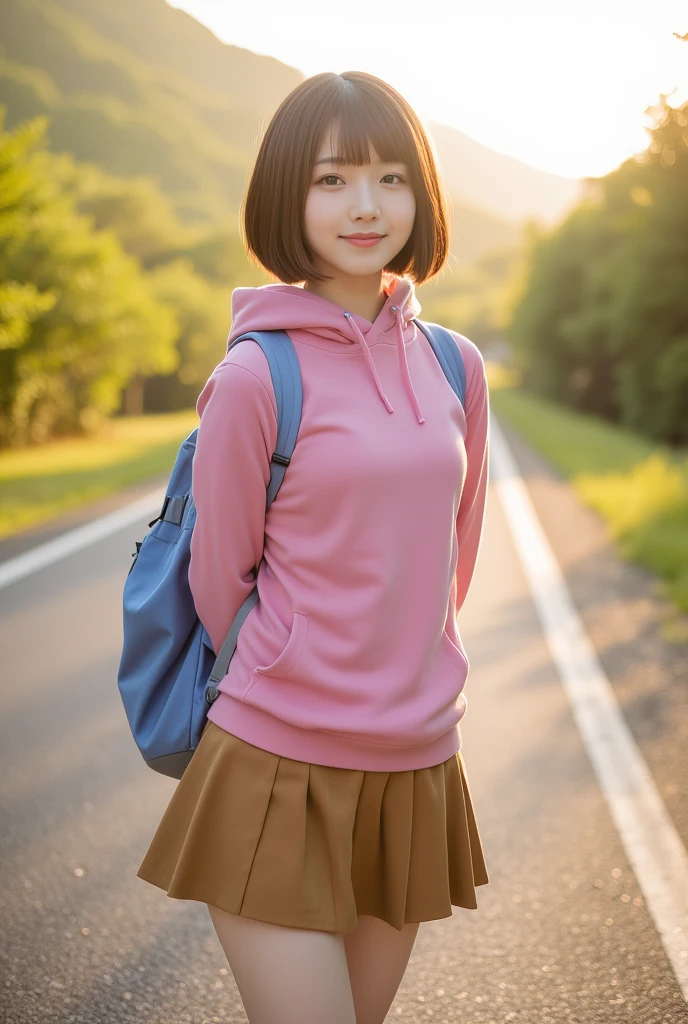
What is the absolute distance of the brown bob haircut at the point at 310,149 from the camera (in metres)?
2.01

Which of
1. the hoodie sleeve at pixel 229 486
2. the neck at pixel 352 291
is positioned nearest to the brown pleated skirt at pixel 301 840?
the hoodie sleeve at pixel 229 486

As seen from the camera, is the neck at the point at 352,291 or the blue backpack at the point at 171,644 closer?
the blue backpack at the point at 171,644

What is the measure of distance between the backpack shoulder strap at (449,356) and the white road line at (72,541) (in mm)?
5106

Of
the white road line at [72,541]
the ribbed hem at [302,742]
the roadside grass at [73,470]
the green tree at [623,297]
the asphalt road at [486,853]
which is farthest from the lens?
the roadside grass at [73,470]

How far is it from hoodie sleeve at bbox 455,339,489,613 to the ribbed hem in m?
0.47

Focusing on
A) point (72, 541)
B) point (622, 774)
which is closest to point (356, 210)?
point (622, 774)

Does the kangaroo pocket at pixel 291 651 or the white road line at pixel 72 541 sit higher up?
the kangaroo pocket at pixel 291 651

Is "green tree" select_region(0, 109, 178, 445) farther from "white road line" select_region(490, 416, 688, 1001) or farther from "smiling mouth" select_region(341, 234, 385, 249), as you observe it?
"smiling mouth" select_region(341, 234, 385, 249)

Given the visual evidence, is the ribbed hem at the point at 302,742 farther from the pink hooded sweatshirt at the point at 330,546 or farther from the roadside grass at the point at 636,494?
the roadside grass at the point at 636,494

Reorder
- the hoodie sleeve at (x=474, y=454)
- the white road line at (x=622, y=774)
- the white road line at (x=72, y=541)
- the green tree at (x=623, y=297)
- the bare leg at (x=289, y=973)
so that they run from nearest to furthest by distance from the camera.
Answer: the bare leg at (x=289, y=973) < the hoodie sleeve at (x=474, y=454) < the white road line at (x=622, y=774) < the green tree at (x=623, y=297) < the white road line at (x=72, y=541)

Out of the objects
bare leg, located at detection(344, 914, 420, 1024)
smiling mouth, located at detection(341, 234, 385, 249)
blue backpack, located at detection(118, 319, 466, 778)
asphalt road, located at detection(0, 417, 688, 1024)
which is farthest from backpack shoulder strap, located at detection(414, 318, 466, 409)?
asphalt road, located at detection(0, 417, 688, 1024)

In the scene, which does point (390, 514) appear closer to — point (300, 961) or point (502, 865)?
point (300, 961)

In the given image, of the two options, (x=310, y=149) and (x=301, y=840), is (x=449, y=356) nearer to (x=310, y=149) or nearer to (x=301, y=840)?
(x=310, y=149)

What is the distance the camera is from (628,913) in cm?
334
